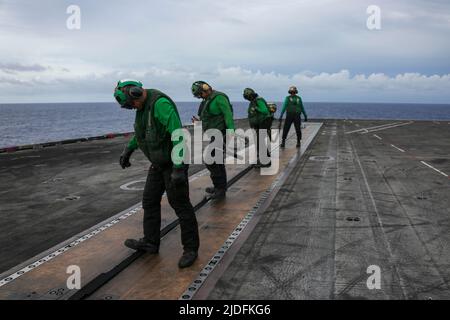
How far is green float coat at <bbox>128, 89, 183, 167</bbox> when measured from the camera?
13.9 feet

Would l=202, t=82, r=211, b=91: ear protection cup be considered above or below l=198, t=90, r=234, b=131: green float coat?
above

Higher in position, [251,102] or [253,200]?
[251,102]

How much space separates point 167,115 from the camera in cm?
423

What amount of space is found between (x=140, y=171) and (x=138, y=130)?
21.9 feet

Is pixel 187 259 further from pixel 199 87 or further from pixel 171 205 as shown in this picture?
pixel 199 87

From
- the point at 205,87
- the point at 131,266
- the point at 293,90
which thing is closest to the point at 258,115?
the point at 293,90

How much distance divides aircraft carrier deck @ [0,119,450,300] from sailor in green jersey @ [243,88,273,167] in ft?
3.05

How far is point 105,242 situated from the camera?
5.19 m

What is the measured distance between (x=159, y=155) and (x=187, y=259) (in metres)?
1.27

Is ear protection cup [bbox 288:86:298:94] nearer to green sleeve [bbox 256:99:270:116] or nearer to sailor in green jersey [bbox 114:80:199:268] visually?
green sleeve [bbox 256:99:270:116]

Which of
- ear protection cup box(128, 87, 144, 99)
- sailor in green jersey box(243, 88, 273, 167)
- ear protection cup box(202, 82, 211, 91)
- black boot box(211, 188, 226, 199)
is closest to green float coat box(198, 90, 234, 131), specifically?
ear protection cup box(202, 82, 211, 91)
